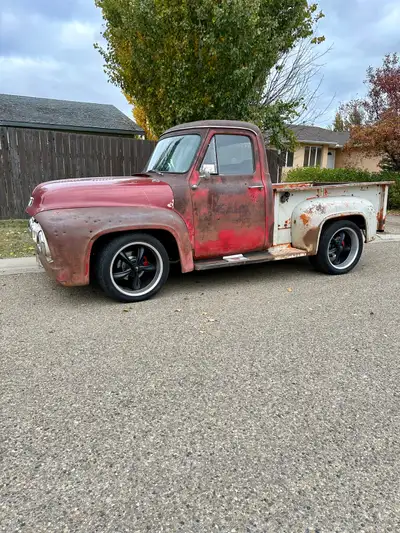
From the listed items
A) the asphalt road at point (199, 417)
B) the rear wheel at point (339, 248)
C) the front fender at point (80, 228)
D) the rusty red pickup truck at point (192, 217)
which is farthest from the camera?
the rear wheel at point (339, 248)

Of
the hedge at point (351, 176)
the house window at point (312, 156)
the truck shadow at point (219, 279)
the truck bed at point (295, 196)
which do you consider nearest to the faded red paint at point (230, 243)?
the truck bed at point (295, 196)

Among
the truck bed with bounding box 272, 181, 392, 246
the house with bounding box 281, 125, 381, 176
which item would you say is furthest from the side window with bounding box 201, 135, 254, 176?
the house with bounding box 281, 125, 381, 176

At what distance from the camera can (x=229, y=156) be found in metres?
4.95

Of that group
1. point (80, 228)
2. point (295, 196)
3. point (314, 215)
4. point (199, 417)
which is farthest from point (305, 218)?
point (199, 417)

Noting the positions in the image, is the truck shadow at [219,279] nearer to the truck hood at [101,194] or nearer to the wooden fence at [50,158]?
the truck hood at [101,194]

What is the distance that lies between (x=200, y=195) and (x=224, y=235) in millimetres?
606

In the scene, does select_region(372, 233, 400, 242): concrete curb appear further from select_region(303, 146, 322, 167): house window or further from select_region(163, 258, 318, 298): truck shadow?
select_region(303, 146, 322, 167): house window

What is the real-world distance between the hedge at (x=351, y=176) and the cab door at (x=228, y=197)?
10522mm

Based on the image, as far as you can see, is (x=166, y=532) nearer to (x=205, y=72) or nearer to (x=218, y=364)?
(x=218, y=364)

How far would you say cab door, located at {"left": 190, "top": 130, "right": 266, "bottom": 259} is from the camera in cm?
473

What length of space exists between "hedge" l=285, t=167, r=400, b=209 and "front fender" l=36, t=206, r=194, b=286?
1205cm

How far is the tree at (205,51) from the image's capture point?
28.6 ft

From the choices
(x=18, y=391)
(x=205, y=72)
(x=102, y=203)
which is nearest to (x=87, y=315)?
(x=102, y=203)

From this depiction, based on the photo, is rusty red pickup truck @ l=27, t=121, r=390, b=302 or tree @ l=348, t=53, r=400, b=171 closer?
rusty red pickup truck @ l=27, t=121, r=390, b=302
